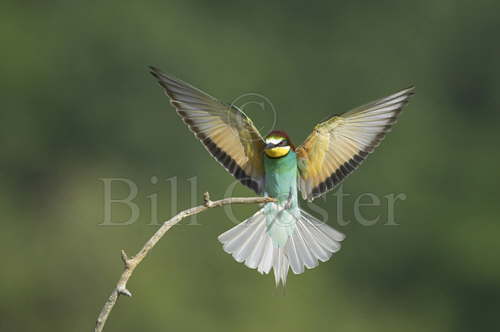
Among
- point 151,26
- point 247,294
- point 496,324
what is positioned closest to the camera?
point 247,294

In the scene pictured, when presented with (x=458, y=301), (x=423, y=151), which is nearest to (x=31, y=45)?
(x=423, y=151)

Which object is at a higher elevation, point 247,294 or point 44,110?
point 44,110

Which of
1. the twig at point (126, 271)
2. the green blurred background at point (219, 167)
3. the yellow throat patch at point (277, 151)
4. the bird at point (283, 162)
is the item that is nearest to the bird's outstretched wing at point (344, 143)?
the bird at point (283, 162)

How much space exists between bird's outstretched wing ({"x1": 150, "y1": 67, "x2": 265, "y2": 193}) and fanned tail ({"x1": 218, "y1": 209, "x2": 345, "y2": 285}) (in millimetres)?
164

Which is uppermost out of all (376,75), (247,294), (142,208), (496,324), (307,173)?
(376,75)

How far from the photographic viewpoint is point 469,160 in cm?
768

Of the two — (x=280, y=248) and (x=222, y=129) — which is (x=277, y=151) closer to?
(x=222, y=129)

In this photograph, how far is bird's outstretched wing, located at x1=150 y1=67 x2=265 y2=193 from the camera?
2.37 metres

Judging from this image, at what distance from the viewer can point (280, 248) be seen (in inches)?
97.2

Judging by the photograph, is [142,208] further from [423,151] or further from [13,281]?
[423,151]

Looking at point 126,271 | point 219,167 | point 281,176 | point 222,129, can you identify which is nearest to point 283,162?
point 281,176

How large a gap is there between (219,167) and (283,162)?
147 inches

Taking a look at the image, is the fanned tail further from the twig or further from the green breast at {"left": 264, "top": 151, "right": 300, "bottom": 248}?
the twig

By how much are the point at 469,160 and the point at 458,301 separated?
1351 millimetres
